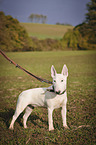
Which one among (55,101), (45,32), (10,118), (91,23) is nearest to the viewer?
(55,101)

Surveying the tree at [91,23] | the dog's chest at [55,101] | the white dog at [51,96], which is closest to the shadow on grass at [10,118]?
the white dog at [51,96]

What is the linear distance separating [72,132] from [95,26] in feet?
181

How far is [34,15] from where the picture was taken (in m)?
110

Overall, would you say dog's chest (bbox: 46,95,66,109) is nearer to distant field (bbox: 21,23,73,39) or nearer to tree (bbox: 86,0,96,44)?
tree (bbox: 86,0,96,44)

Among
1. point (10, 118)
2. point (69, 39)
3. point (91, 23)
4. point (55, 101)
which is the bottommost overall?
point (10, 118)

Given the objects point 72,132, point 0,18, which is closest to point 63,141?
point 72,132

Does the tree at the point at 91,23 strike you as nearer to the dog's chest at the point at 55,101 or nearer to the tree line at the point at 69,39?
the tree line at the point at 69,39

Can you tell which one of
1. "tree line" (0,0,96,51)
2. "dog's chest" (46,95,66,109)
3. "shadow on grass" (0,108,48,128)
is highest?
"tree line" (0,0,96,51)

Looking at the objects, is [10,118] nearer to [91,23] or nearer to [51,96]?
[51,96]

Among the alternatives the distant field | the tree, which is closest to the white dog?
the tree

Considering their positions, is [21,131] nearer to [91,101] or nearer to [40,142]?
[40,142]

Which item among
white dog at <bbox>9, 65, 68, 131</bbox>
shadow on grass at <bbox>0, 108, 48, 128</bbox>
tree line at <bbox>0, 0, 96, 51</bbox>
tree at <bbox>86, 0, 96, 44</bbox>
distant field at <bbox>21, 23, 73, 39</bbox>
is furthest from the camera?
distant field at <bbox>21, 23, 73, 39</bbox>

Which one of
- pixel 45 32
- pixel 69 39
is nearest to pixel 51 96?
pixel 69 39

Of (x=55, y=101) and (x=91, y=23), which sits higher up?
(x=91, y=23)
